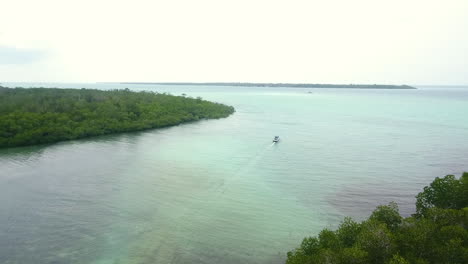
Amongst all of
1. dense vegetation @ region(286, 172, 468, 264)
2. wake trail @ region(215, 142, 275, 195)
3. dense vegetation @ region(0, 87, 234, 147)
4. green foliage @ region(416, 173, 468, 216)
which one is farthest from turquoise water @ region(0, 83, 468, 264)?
green foliage @ region(416, 173, 468, 216)

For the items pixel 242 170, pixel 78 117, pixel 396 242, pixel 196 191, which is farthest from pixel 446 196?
pixel 78 117

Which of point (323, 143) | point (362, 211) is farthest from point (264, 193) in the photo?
point (323, 143)

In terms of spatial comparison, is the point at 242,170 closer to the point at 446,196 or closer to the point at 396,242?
the point at 446,196

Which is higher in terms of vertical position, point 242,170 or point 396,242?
point 396,242

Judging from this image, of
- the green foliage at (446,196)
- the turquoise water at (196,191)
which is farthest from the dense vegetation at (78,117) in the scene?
the green foliage at (446,196)

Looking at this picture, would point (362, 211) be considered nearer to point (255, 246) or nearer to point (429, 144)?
point (255, 246)
